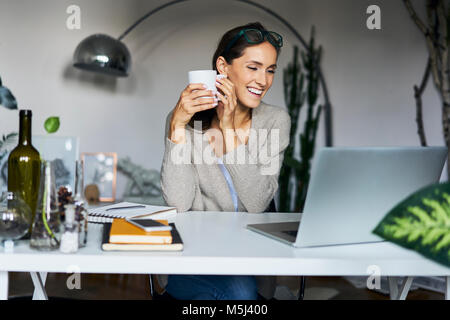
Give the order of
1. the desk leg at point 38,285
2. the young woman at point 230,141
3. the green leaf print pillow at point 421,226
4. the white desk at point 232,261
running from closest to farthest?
1. the green leaf print pillow at point 421,226
2. the white desk at point 232,261
3. the desk leg at point 38,285
4. the young woman at point 230,141

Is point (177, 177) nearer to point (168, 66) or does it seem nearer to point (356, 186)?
point (356, 186)

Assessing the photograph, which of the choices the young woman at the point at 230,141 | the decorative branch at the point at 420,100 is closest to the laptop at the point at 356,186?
the young woman at the point at 230,141

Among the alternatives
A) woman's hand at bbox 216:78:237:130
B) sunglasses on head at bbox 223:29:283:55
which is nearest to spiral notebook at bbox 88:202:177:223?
woman's hand at bbox 216:78:237:130

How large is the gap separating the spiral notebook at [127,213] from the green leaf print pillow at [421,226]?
0.76m

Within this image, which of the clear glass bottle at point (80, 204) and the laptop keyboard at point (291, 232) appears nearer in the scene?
the clear glass bottle at point (80, 204)

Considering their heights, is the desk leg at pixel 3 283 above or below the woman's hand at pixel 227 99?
below

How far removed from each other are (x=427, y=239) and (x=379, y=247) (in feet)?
1.55

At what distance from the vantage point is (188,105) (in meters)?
1.44

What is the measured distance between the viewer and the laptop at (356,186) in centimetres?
86

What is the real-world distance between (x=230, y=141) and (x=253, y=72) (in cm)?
30

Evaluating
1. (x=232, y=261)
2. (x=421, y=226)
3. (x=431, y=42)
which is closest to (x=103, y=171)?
(x=431, y=42)

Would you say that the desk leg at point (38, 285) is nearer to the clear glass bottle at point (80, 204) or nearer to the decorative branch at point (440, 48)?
the clear glass bottle at point (80, 204)

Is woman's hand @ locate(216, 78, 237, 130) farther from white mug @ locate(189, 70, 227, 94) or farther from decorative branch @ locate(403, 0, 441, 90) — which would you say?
decorative branch @ locate(403, 0, 441, 90)

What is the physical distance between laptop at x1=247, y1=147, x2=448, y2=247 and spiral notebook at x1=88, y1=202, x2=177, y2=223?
0.41 m
